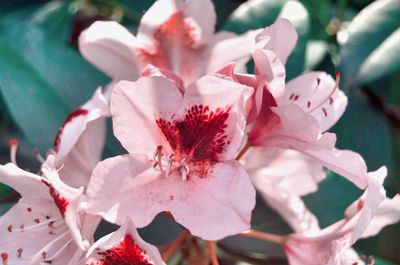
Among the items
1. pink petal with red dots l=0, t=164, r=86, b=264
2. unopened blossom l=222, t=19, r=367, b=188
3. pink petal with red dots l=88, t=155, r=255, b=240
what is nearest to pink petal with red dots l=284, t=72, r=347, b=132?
unopened blossom l=222, t=19, r=367, b=188

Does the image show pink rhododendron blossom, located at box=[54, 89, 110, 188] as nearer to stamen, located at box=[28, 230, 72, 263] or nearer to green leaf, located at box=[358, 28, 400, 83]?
stamen, located at box=[28, 230, 72, 263]

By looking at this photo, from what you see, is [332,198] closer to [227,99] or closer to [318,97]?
[318,97]

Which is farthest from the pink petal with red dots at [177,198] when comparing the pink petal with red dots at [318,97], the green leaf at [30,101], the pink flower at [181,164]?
the green leaf at [30,101]

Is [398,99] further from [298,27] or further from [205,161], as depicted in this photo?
[205,161]

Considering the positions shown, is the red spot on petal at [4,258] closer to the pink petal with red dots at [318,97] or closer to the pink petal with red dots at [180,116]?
the pink petal with red dots at [180,116]

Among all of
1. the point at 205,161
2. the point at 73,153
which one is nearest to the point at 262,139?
the point at 205,161

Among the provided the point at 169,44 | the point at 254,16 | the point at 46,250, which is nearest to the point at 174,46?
the point at 169,44
